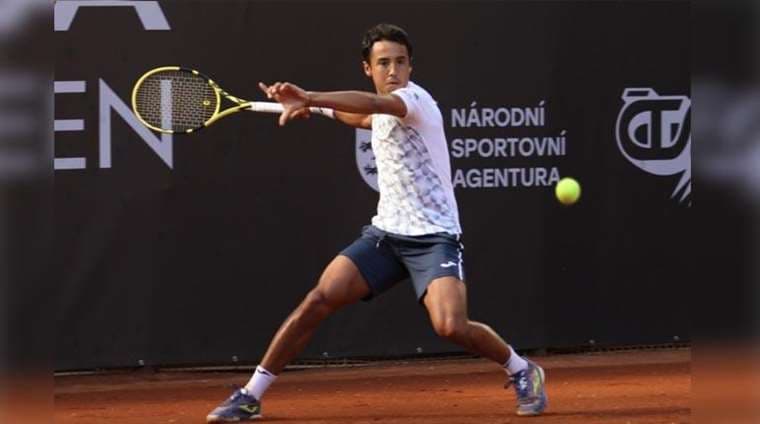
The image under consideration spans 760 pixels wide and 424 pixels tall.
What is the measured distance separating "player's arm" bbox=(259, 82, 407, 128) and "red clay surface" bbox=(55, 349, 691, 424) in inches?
61.5

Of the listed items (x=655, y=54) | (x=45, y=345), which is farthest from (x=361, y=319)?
(x=45, y=345)

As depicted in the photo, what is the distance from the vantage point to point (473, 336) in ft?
17.9

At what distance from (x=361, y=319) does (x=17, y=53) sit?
5.89 metres

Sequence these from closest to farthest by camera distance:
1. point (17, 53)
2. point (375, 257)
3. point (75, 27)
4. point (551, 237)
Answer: point (17, 53)
point (375, 257)
point (75, 27)
point (551, 237)

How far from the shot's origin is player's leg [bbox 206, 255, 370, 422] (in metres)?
5.46

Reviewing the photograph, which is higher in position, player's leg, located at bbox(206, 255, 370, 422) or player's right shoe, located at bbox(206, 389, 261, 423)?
player's leg, located at bbox(206, 255, 370, 422)

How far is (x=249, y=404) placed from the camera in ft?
→ 18.6

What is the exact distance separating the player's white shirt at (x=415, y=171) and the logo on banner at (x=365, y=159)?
2018 mm

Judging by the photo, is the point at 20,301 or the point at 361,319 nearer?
the point at 20,301

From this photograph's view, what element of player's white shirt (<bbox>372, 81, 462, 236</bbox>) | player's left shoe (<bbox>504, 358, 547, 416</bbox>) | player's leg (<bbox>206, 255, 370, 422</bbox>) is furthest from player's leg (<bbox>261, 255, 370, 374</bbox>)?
player's left shoe (<bbox>504, 358, 547, 416</bbox>)

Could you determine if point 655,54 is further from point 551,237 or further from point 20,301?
point 20,301

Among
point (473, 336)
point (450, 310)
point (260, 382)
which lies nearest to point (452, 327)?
point (450, 310)

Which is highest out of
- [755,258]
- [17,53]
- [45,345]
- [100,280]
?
[17,53]

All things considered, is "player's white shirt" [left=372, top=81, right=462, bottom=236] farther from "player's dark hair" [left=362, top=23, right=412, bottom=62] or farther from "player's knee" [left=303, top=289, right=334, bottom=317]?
"player's knee" [left=303, top=289, right=334, bottom=317]
